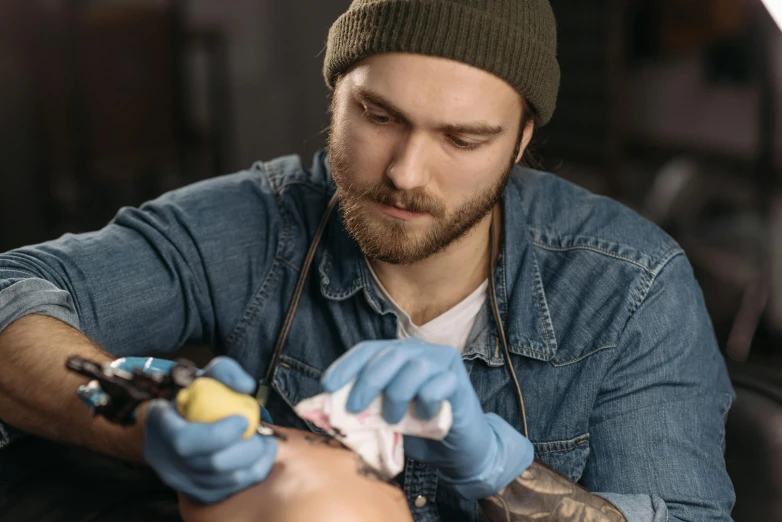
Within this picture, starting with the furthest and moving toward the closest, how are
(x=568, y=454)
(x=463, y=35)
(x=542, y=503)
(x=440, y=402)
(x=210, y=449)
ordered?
(x=568, y=454) < (x=463, y=35) < (x=542, y=503) < (x=440, y=402) < (x=210, y=449)

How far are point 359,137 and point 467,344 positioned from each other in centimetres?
41

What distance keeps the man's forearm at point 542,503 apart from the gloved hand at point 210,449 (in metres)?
0.40

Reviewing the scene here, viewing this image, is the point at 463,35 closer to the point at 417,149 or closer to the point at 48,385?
the point at 417,149

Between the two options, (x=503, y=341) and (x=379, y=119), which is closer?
(x=379, y=119)

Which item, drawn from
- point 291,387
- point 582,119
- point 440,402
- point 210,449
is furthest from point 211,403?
point 582,119

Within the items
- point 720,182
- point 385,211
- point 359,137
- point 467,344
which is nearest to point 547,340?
point 467,344

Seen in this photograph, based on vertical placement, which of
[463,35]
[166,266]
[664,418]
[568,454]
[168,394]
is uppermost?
[463,35]

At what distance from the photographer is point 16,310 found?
4.43 ft

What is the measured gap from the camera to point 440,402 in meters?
1.03

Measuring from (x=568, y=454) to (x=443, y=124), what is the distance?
23.1 inches

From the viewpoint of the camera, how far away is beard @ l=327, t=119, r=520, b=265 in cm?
143

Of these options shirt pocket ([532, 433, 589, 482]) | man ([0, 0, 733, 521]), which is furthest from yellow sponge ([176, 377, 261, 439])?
shirt pocket ([532, 433, 589, 482])

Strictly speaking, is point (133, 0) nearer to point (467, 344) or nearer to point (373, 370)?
point (467, 344)

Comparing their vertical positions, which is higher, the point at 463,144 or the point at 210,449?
the point at 463,144
